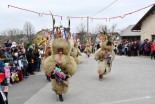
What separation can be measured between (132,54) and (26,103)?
44.5 feet

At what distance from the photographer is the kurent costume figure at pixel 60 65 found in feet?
13.9

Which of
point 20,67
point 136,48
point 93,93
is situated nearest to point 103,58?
point 93,93

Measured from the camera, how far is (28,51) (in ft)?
25.5

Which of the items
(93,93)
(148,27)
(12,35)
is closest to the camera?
(93,93)

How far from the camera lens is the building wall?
16891 mm

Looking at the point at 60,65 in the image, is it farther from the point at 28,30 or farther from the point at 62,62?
the point at 28,30

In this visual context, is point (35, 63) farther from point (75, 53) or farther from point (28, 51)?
point (75, 53)

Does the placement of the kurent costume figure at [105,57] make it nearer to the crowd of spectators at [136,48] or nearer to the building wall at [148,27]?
the crowd of spectators at [136,48]

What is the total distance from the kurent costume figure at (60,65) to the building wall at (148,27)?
1549 cm

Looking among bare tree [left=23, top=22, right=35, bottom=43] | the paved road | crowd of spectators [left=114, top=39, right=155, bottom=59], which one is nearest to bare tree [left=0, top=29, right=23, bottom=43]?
bare tree [left=23, top=22, right=35, bottom=43]

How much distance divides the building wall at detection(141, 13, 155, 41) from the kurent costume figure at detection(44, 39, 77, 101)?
1549 cm

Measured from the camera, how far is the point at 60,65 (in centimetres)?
434

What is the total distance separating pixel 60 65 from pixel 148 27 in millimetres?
16266

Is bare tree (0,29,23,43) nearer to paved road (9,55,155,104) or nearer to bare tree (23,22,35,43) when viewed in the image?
bare tree (23,22,35,43)
